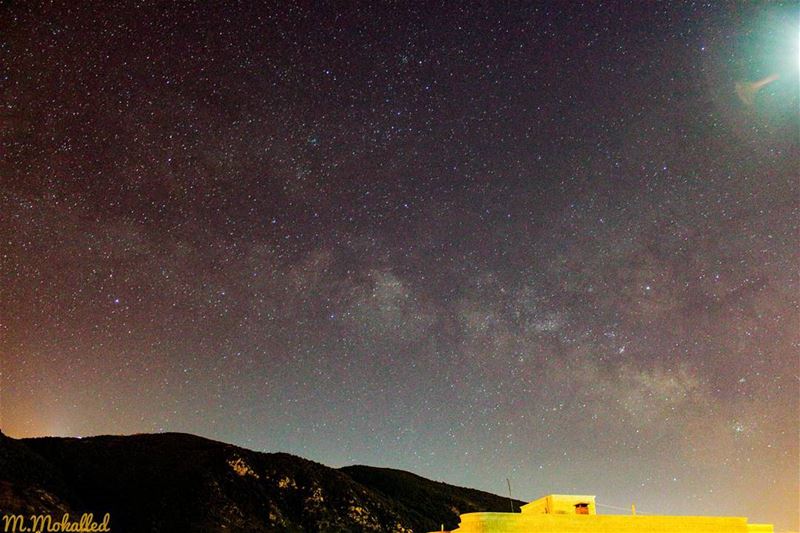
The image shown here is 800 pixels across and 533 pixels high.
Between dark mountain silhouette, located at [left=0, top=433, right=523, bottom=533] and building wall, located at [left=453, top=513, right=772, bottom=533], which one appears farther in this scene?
dark mountain silhouette, located at [left=0, top=433, right=523, bottom=533]

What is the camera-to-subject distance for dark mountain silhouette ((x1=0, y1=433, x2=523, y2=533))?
4888 centimetres

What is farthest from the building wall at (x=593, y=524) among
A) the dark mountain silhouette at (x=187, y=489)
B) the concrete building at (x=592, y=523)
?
the dark mountain silhouette at (x=187, y=489)

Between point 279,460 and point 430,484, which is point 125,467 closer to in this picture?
point 279,460

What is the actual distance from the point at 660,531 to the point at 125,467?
50.4 metres

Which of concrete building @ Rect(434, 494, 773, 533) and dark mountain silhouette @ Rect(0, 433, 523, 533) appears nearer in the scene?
concrete building @ Rect(434, 494, 773, 533)

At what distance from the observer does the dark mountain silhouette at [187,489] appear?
4888 cm

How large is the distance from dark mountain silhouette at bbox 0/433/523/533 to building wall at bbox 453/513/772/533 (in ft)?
104

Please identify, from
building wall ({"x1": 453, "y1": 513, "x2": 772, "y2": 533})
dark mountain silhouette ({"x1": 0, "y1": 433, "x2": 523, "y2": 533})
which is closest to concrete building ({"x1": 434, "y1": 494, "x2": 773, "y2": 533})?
building wall ({"x1": 453, "y1": 513, "x2": 772, "y2": 533})

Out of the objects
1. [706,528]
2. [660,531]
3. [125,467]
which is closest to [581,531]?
[660,531]

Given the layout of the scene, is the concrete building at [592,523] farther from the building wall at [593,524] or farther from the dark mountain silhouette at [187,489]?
the dark mountain silhouette at [187,489]

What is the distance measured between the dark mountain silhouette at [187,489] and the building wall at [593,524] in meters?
31.7

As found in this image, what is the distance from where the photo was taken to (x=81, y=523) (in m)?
44.4

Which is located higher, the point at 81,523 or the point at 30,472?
the point at 30,472

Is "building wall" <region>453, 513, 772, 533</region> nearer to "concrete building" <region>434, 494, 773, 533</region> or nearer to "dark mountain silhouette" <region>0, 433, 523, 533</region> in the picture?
"concrete building" <region>434, 494, 773, 533</region>
